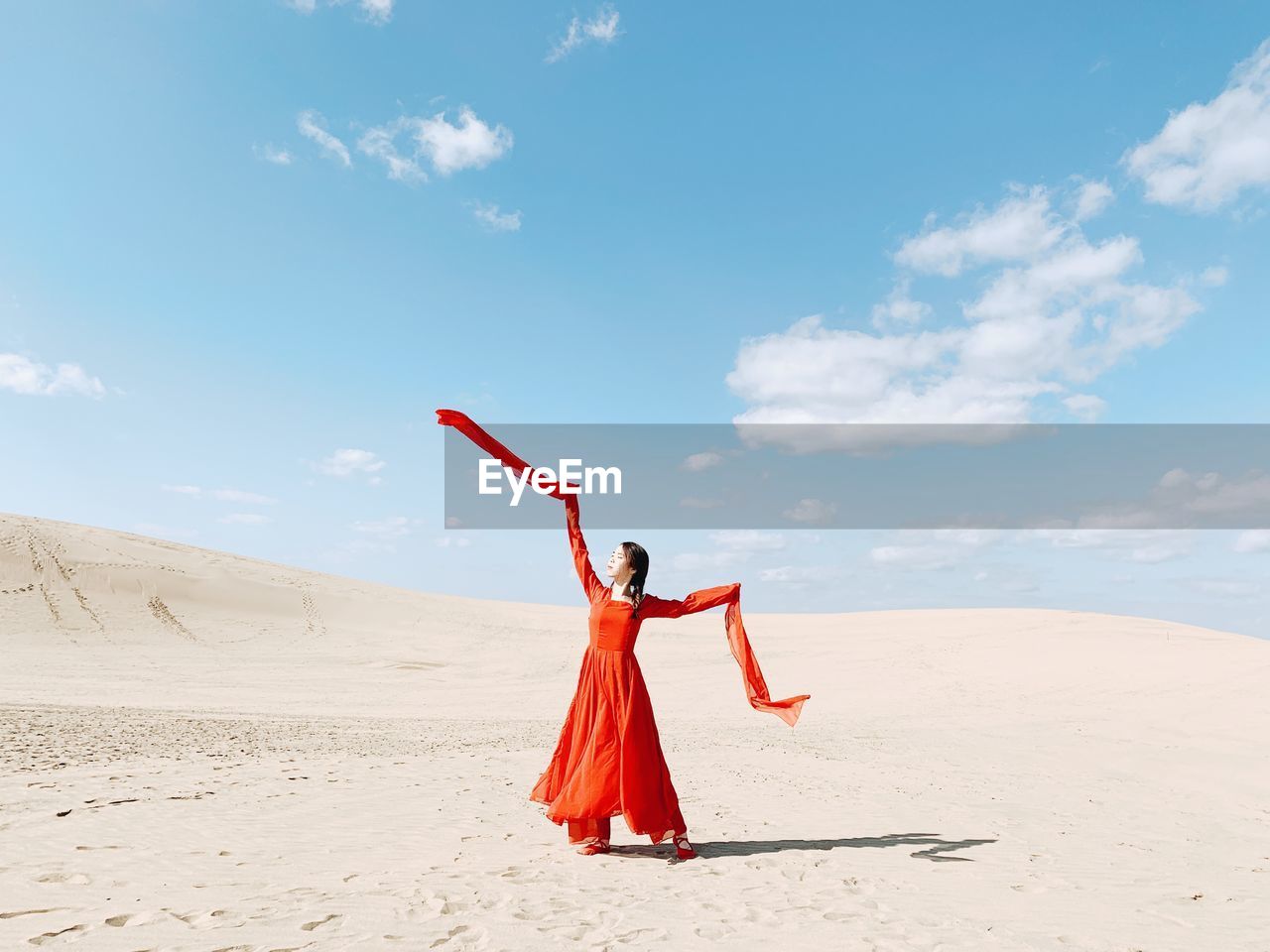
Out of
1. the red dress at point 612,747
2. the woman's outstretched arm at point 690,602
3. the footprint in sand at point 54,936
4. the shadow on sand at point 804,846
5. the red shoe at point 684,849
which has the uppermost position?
the woman's outstretched arm at point 690,602

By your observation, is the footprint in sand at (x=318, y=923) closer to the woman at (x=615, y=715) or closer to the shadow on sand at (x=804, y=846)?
the woman at (x=615, y=715)

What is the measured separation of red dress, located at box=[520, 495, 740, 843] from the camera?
6.07 metres

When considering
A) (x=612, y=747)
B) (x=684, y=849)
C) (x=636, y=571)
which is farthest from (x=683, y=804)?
(x=636, y=571)

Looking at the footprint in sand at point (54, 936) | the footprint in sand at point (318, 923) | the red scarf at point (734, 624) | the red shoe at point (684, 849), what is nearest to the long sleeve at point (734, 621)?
the red scarf at point (734, 624)

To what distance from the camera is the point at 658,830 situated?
605 centimetres

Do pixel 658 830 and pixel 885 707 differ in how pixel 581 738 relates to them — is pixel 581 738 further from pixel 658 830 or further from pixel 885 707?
pixel 885 707

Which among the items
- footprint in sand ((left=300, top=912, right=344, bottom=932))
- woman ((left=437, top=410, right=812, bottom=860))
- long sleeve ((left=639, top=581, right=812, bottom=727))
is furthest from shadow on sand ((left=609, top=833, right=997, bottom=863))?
footprint in sand ((left=300, top=912, right=344, bottom=932))

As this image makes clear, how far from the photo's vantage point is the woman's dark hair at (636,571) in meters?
6.34

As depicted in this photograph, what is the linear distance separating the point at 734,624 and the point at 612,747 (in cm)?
138

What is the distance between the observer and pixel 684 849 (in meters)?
6.27

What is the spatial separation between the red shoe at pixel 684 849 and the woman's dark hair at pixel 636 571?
1718 millimetres

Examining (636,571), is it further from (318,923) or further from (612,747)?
(318,923)

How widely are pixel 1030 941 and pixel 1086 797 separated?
18.6 ft

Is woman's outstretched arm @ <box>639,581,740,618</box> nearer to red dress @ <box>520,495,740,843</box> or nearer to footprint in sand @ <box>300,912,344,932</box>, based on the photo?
red dress @ <box>520,495,740,843</box>
